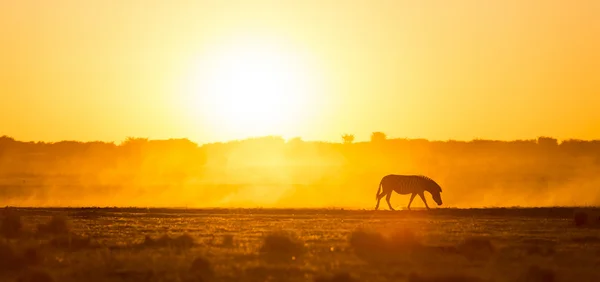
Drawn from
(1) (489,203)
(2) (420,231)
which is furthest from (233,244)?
(1) (489,203)

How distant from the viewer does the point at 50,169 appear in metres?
140

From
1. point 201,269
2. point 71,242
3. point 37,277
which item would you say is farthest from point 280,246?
point 37,277

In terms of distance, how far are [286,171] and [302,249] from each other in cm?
10066

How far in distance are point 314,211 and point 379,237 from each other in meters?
18.2

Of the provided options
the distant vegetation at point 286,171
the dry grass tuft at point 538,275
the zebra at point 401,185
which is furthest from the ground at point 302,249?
the distant vegetation at point 286,171

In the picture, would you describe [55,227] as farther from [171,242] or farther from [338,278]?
[338,278]

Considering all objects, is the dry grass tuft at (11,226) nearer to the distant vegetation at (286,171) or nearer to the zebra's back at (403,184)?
the zebra's back at (403,184)

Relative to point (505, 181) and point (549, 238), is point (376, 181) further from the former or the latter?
point (549, 238)

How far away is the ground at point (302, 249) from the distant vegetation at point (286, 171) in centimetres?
3165

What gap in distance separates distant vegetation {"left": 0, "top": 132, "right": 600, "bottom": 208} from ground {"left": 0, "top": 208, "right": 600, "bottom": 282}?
31649 millimetres

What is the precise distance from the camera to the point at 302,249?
29484 mm

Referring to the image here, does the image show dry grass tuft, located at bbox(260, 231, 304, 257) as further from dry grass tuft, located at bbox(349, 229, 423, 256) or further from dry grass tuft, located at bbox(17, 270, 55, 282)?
dry grass tuft, located at bbox(17, 270, 55, 282)

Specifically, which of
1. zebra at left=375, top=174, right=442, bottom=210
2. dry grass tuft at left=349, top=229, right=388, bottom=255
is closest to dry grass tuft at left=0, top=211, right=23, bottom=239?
dry grass tuft at left=349, top=229, right=388, bottom=255

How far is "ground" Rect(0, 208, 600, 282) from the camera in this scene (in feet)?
79.5
